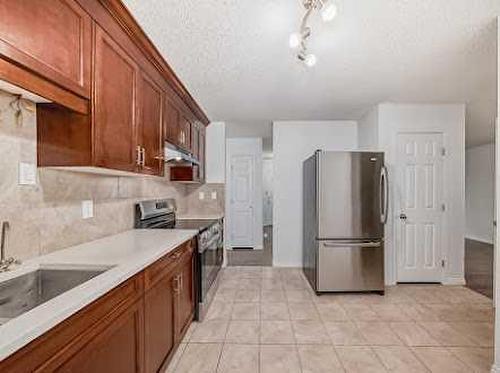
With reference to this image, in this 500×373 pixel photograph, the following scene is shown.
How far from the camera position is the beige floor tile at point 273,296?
324 cm

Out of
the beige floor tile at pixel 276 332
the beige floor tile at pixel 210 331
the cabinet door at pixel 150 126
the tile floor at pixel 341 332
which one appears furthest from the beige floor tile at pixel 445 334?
the cabinet door at pixel 150 126

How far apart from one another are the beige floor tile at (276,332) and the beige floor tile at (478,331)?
59.2 inches

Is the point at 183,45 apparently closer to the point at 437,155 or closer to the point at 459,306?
the point at 437,155

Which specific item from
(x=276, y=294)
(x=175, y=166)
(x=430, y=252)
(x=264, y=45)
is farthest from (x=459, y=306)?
(x=175, y=166)

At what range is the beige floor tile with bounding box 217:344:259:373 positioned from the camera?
2012mm

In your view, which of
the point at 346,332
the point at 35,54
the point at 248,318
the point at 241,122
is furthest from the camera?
the point at 241,122

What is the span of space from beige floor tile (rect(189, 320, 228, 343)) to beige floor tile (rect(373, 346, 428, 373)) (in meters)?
1.26

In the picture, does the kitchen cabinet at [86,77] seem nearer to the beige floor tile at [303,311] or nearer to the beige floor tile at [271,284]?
the beige floor tile at [303,311]

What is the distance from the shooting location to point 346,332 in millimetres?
2514

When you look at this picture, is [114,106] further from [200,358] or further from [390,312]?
[390,312]

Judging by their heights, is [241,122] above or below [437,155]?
above

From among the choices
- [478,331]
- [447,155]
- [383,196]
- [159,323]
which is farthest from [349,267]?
[159,323]

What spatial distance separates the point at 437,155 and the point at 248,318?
10.3 ft

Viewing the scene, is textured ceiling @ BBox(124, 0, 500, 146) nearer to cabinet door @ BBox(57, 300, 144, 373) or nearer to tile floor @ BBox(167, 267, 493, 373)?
cabinet door @ BBox(57, 300, 144, 373)
